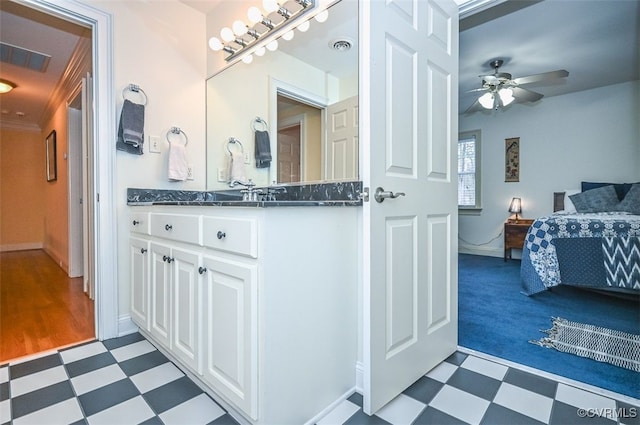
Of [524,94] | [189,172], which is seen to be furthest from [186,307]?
[524,94]

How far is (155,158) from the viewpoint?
7.02ft

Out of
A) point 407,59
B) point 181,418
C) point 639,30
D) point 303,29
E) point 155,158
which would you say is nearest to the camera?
point 181,418

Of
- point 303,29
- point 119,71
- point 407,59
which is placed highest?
point 303,29

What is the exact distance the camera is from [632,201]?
3.46 meters

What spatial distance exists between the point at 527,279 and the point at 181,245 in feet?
9.45

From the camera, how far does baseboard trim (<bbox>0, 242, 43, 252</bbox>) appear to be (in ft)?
17.5

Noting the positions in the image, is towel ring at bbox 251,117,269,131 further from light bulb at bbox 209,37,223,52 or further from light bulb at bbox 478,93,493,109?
light bulb at bbox 478,93,493,109

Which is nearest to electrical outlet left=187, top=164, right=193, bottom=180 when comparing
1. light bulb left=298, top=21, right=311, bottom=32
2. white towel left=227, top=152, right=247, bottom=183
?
white towel left=227, top=152, right=247, bottom=183

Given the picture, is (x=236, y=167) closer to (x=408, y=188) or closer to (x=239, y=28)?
(x=239, y=28)

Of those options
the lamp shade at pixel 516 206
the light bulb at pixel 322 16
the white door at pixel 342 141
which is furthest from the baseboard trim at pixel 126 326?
the lamp shade at pixel 516 206

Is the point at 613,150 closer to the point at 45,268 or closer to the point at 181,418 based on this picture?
the point at 181,418

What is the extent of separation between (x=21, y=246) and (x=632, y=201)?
8.88 meters

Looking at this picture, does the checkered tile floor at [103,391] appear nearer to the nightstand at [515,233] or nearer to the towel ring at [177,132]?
the towel ring at [177,132]

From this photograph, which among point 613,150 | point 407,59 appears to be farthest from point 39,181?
point 613,150
